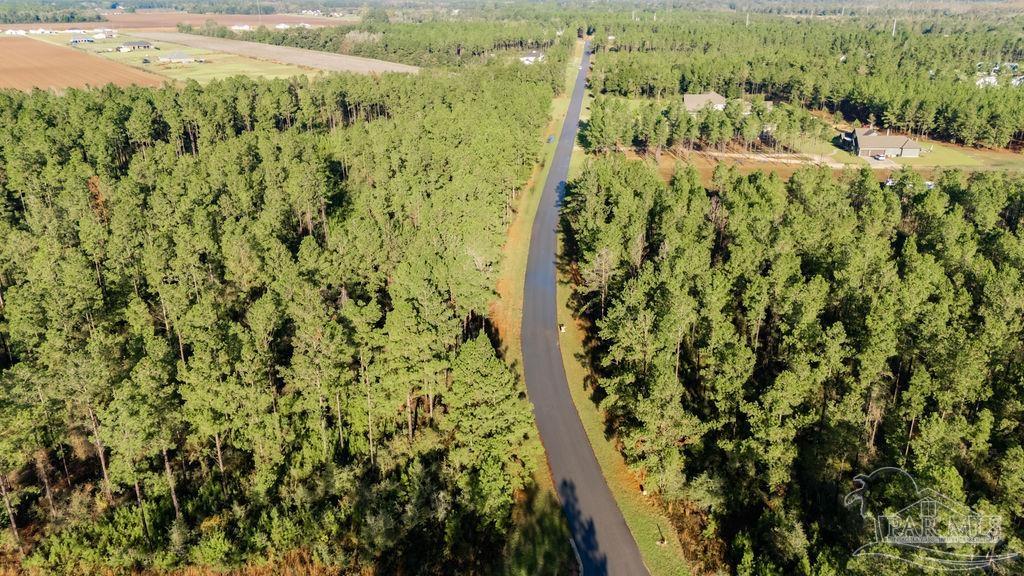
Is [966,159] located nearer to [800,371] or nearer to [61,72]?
[800,371]

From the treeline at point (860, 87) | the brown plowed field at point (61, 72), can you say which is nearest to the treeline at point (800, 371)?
the treeline at point (860, 87)

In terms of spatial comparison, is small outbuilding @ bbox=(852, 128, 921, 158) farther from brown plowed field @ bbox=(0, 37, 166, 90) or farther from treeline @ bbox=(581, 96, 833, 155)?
brown plowed field @ bbox=(0, 37, 166, 90)

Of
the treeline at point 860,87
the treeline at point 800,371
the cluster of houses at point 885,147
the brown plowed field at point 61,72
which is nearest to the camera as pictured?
the treeline at point 800,371

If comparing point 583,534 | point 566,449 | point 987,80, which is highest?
point 987,80

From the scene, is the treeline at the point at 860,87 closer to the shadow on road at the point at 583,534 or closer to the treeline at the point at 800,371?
the treeline at the point at 800,371

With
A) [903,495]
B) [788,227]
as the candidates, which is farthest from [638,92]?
[903,495]

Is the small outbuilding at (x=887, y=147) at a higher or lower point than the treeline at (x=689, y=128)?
lower

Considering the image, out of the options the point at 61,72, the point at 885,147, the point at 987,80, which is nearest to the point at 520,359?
the point at 885,147
